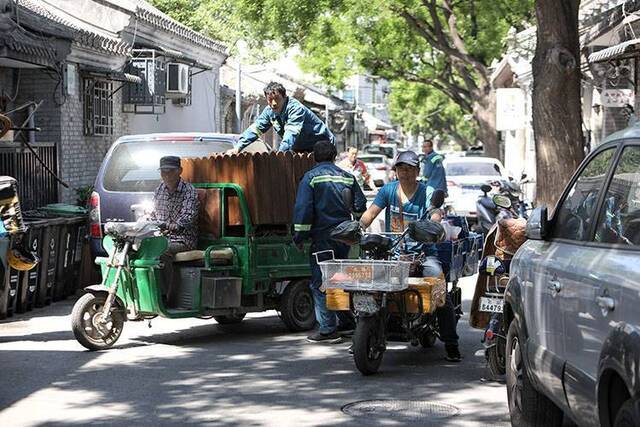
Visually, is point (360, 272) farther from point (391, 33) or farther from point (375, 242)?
point (391, 33)

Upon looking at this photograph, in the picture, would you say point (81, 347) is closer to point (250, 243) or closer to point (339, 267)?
point (250, 243)

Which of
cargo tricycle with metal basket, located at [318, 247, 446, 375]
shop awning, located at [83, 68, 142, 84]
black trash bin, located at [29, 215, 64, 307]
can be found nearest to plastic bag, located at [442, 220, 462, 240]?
cargo tricycle with metal basket, located at [318, 247, 446, 375]

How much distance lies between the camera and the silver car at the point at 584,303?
15.9 feet


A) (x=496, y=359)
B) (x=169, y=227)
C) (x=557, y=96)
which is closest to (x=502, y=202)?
(x=496, y=359)

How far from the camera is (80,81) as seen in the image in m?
20.5

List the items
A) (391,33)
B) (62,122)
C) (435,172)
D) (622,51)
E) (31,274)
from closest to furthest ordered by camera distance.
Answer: (31,274) < (622,51) < (435,172) < (62,122) < (391,33)

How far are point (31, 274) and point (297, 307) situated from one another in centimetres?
323

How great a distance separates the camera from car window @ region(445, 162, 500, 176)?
27950 mm

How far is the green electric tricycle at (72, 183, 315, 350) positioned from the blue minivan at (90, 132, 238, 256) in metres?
2.06

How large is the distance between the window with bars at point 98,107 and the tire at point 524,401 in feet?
48.3

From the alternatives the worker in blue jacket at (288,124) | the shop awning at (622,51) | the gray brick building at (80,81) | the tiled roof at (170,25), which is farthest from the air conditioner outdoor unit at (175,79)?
the worker in blue jacket at (288,124)

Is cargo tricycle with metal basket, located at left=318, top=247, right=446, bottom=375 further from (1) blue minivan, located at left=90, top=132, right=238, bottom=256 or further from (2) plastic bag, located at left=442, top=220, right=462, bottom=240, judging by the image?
(1) blue minivan, located at left=90, top=132, right=238, bottom=256

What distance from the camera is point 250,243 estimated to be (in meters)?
11.0

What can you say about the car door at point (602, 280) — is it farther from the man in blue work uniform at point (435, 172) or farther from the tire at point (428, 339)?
the man in blue work uniform at point (435, 172)
